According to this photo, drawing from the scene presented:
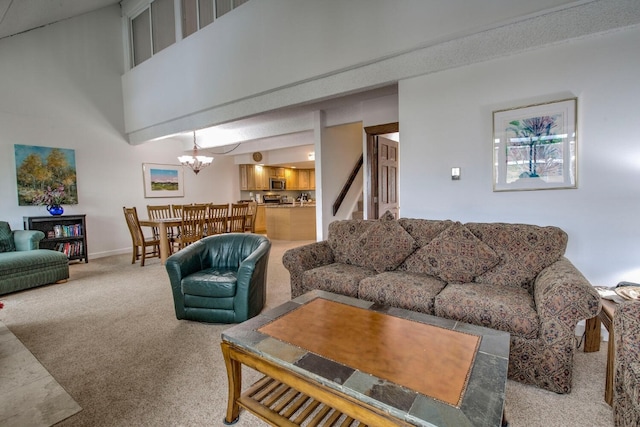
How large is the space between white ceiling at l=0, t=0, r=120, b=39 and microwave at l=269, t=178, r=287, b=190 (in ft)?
18.2

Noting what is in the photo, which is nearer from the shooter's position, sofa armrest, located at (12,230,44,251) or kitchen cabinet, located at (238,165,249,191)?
sofa armrest, located at (12,230,44,251)

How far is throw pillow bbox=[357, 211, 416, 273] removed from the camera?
9.00 ft

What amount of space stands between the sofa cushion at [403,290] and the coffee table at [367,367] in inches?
17.0

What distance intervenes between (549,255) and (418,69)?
2154mm

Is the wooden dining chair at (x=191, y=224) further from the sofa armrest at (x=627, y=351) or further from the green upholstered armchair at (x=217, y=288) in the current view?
the sofa armrest at (x=627, y=351)

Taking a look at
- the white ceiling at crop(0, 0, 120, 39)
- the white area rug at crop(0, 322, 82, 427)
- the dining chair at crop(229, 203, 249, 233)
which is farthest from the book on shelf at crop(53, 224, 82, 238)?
the white area rug at crop(0, 322, 82, 427)

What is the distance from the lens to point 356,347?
141 centimetres

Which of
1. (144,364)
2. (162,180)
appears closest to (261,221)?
(162,180)

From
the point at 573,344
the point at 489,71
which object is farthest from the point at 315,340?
the point at 489,71

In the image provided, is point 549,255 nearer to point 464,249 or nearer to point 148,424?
point 464,249

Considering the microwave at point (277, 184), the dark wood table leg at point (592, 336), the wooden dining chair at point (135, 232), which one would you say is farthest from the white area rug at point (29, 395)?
the microwave at point (277, 184)

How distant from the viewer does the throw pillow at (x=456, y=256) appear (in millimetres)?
2393

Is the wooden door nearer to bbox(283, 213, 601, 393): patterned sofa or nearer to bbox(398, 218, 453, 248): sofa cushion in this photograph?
bbox(283, 213, 601, 393): patterned sofa

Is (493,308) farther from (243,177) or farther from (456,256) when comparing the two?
(243,177)
